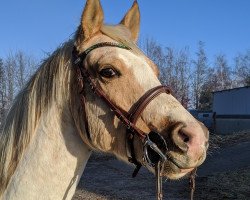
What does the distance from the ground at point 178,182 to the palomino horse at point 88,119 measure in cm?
547

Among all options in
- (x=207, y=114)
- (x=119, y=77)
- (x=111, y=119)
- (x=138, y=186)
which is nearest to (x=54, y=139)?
(x=111, y=119)

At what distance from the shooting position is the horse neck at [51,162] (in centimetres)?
234

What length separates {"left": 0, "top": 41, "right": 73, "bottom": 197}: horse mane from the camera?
239 cm

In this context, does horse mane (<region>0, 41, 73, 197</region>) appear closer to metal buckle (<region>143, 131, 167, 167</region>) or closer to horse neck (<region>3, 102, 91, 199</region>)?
horse neck (<region>3, 102, 91, 199</region>)

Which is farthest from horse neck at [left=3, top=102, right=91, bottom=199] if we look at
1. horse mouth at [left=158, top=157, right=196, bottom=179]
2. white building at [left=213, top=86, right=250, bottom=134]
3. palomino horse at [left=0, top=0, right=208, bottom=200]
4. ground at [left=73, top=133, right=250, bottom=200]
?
white building at [left=213, top=86, right=250, bottom=134]

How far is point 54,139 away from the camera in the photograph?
7.99ft

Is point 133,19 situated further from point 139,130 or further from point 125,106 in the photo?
point 139,130

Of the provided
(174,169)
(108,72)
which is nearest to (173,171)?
(174,169)

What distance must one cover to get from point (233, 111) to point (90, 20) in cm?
3341

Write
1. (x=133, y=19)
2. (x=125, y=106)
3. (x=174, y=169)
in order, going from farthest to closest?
(x=133, y=19), (x=125, y=106), (x=174, y=169)

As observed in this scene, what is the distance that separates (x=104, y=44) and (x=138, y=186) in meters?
9.29

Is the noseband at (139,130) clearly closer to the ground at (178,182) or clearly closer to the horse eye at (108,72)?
the horse eye at (108,72)

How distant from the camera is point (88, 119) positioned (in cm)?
239

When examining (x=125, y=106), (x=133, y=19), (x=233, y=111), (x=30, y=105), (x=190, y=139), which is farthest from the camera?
(x=233, y=111)
